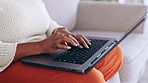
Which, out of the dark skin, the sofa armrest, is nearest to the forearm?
the dark skin

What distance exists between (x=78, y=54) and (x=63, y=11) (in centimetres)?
94

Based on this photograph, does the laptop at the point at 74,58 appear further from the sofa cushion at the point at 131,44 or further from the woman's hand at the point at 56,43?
the sofa cushion at the point at 131,44

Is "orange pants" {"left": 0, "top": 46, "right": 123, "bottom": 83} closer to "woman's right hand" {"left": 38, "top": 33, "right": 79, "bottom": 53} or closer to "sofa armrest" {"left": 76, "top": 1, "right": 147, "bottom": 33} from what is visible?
"woman's right hand" {"left": 38, "top": 33, "right": 79, "bottom": 53}

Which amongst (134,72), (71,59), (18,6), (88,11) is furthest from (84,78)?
(88,11)

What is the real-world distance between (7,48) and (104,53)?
1.36ft

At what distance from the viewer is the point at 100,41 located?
1.39m

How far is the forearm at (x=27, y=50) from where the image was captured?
116 centimetres

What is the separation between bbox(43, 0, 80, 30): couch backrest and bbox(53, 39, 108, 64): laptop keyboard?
72cm

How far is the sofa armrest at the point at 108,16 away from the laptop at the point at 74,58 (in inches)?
34.7

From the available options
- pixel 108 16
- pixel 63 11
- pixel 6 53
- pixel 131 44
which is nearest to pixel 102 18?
pixel 108 16

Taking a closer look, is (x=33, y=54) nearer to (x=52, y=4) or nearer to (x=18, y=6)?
(x=18, y=6)

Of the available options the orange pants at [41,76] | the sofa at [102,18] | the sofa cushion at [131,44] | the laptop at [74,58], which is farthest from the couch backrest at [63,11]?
the orange pants at [41,76]

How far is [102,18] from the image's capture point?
2211mm

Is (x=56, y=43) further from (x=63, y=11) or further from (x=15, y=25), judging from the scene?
(x=63, y=11)
